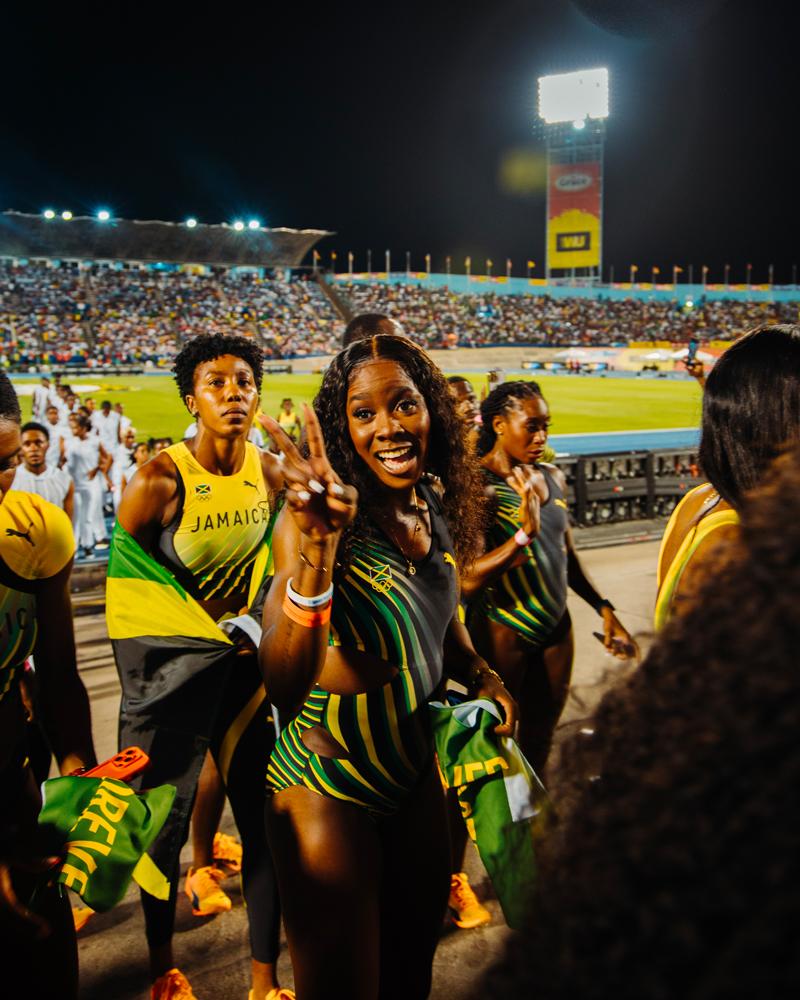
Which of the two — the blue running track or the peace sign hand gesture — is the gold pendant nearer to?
the peace sign hand gesture

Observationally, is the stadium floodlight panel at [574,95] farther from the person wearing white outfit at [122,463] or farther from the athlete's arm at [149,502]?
the athlete's arm at [149,502]

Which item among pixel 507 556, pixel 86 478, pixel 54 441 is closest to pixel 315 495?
pixel 507 556

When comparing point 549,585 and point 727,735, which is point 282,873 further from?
point 549,585

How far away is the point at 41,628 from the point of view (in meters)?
2.15

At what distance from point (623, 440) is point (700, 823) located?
1030 inches

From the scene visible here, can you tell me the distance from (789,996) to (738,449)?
140 cm

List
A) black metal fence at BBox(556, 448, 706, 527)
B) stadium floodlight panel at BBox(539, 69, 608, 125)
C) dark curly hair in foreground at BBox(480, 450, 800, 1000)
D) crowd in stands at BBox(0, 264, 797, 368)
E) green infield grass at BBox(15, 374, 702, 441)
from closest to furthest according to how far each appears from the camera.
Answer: dark curly hair in foreground at BBox(480, 450, 800, 1000) → black metal fence at BBox(556, 448, 706, 527) → green infield grass at BBox(15, 374, 702, 441) → crowd in stands at BBox(0, 264, 797, 368) → stadium floodlight panel at BBox(539, 69, 608, 125)

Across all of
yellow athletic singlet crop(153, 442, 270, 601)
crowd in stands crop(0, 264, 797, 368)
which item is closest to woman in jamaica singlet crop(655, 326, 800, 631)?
yellow athletic singlet crop(153, 442, 270, 601)

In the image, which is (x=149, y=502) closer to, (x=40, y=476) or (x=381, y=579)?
(x=381, y=579)

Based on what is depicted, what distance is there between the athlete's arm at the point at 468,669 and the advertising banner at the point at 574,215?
208 ft

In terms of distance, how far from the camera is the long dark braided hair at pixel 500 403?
3750mm

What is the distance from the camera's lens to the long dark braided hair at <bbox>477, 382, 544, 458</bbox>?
3.75 m

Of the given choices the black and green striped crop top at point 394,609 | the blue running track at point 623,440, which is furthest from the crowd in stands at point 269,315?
the black and green striped crop top at point 394,609

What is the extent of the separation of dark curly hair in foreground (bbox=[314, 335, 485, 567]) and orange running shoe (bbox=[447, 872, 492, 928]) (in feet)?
5.21
